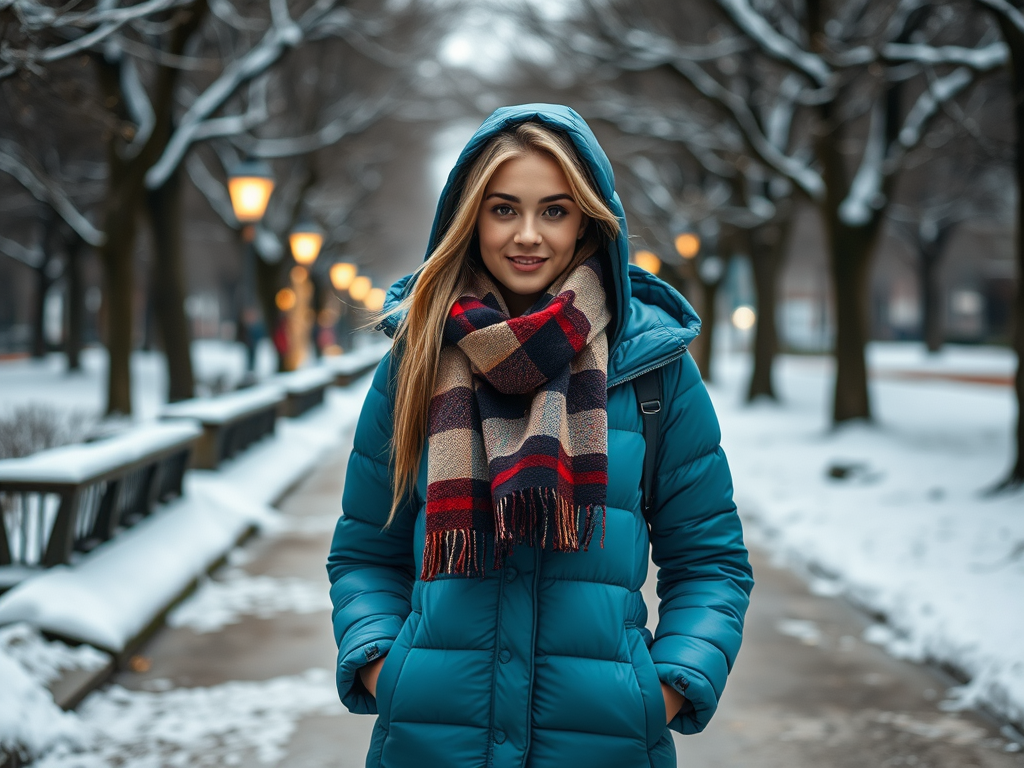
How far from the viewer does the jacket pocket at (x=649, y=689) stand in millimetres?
2154

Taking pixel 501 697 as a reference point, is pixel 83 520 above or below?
below

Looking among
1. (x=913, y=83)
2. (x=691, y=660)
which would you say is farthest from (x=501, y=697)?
(x=913, y=83)

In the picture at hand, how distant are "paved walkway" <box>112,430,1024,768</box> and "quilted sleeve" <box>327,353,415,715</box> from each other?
2.40 m

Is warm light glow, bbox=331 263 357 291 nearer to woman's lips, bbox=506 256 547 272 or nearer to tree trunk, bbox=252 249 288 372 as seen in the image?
tree trunk, bbox=252 249 288 372

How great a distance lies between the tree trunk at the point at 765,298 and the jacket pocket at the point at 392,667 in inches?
773

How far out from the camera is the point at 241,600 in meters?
7.48

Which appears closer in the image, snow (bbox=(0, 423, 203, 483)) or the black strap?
the black strap

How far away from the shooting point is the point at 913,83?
22.3 meters

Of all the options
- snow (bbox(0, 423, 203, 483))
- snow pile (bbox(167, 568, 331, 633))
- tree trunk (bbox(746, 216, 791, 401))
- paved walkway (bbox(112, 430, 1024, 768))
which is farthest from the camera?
tree trunk (bbox(746, 216, 791, 401))

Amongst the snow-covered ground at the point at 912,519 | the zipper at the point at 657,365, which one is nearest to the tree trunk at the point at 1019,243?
the snow-covered ground at the point at 912,519

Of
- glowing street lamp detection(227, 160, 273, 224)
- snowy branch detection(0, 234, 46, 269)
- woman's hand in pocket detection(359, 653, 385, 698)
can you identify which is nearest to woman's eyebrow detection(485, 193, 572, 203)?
woman's hand in pocket detection(359, 653, 385, 698)

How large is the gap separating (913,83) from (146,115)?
1504 cm

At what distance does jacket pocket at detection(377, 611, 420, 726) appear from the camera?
222 cm

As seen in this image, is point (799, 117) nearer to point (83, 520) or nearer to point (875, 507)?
point (875, 507)
